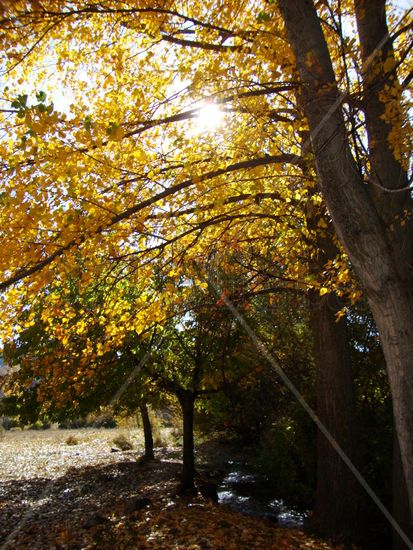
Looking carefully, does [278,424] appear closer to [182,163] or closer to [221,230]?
[221,230]

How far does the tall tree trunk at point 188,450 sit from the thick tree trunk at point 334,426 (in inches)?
200

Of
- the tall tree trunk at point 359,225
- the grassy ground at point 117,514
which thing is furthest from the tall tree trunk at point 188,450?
the tall tree trunk at point 359,225

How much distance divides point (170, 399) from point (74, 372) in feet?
32.9

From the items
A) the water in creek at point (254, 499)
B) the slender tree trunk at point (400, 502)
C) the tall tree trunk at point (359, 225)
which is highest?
the tall tree trunk at point (359, 225)

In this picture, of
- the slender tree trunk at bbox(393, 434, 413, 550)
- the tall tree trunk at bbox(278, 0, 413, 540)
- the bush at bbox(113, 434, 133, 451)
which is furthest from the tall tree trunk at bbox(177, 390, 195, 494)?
the bush at bbox(113, 434, 133, 451)

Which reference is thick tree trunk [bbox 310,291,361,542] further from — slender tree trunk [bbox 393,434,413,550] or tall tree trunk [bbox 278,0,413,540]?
tall tree trunk [bbox 278,0,413,540]

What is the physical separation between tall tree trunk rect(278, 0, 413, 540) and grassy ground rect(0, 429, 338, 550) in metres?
4.28

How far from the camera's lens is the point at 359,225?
328cm

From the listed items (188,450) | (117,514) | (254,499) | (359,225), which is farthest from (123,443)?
(359,225)

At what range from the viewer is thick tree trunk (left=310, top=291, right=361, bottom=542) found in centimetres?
680

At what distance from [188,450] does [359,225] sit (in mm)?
10043

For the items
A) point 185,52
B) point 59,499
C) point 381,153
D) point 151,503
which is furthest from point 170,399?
point 381,153

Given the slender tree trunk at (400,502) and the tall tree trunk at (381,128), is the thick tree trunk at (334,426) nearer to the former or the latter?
the slender tree trunk at (400,502)

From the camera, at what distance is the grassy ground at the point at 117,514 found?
713 cm
